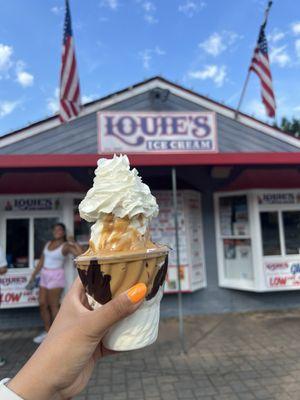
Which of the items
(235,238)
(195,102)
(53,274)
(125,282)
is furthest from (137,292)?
(195,102)

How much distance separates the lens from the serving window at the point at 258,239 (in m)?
7.16

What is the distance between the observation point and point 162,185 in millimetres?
7113

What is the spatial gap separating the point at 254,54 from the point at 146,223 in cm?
682

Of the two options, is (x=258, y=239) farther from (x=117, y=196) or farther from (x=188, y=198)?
(x=117, y=196)

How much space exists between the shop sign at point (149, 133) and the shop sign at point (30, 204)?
1.48m

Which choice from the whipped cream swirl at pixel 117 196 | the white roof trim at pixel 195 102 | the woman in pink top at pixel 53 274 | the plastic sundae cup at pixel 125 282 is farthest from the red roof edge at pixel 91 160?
the plastic sundae cup at pixel 125 282

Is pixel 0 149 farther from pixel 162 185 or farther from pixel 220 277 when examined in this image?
pixel 220 277

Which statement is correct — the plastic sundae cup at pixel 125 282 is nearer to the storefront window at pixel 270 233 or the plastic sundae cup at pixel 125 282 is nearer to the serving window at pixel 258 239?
the serving window at pixel 258 239

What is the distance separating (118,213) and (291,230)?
6.46 metres

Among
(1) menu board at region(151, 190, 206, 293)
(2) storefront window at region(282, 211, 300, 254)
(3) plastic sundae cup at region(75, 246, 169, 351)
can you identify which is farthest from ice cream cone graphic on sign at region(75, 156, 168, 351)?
(2) storefront window at region(282, 211, 300, 254)

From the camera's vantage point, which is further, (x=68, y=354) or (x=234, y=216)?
(x=234, y=216)

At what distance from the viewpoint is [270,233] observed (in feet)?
24.2

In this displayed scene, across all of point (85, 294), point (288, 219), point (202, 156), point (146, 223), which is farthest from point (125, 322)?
point (288, 219)

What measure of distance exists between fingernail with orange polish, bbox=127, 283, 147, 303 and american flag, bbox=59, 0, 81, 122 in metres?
5.91
